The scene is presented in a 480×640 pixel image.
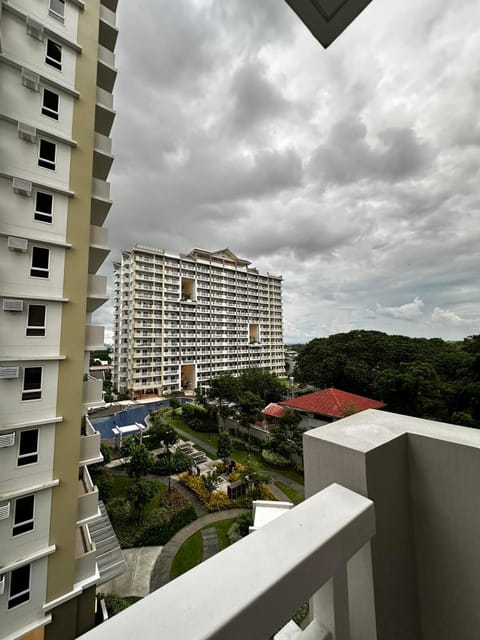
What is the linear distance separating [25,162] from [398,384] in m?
12.1

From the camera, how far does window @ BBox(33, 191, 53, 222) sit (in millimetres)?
3641

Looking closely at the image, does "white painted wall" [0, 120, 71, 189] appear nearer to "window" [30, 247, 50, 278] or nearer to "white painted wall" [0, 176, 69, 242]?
"white painted wall" [0, 176, 69, 242]

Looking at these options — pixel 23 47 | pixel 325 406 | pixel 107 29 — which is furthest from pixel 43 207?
pixel 325 406

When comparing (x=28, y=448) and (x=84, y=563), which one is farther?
(x=84, y=563)

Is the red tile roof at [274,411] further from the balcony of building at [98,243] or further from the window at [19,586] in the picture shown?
the balcony of building at [98,243]

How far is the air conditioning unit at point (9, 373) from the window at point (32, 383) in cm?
9

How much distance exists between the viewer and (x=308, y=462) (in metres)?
0.75

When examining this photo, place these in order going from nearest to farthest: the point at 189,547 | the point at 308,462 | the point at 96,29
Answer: the point at 308,462 → the point at 96,29 → the point at 189,547

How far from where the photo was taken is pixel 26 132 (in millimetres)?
3521

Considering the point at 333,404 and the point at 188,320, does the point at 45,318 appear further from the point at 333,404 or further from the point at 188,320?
the point at 188,320

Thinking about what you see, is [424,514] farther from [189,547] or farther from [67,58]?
[189,547]

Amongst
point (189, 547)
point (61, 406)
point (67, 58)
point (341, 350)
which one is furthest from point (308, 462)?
point (341, 350)

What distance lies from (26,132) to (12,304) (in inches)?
88.9

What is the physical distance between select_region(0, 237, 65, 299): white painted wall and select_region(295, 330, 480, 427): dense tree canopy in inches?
417
